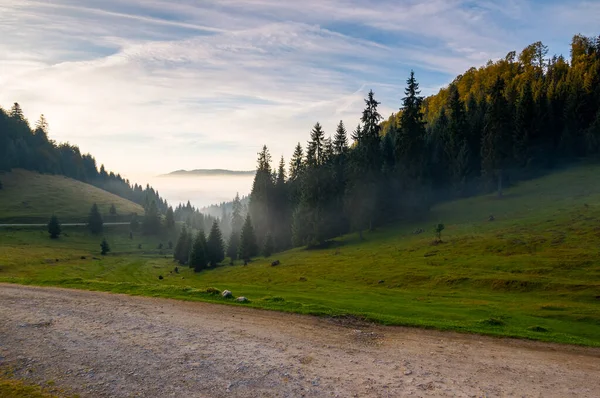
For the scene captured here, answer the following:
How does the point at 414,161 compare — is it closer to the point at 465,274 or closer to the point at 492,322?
the point at 465,274

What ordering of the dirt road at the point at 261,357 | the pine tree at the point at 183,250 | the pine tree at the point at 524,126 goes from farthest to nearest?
the pine tree at the point at 183,250
the pine tree at the point at 524,126
the dirt road at the point at 261,357

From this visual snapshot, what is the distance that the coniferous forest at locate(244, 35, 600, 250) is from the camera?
76625 millimetres

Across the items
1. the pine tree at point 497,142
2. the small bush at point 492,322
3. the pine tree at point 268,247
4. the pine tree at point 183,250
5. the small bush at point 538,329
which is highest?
the pine tree at point 497,142

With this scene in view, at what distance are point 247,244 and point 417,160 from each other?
42969 millimetres

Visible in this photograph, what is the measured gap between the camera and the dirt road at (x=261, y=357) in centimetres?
1107

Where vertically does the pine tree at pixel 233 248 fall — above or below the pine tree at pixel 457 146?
below

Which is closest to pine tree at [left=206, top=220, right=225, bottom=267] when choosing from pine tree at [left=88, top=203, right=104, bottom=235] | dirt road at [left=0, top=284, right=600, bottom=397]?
dirt road at [left=0, top=284, right=600, bottom=397]

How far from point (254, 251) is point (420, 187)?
41165 mm

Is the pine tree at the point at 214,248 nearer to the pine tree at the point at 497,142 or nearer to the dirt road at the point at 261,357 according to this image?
the dirt road at the point at 261,357

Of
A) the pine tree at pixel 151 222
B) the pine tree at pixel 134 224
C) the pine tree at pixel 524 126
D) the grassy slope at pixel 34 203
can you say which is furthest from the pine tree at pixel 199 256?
the grassy slope at pixel 34 203

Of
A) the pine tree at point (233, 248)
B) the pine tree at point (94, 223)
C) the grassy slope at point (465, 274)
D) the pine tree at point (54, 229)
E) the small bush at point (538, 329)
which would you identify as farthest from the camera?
the pine tree at point (94, 223)

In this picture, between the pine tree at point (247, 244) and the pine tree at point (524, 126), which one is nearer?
the pine tree at point (247, 244)

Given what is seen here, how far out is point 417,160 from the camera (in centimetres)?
7869

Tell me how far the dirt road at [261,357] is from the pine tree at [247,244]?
60.7m
